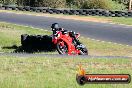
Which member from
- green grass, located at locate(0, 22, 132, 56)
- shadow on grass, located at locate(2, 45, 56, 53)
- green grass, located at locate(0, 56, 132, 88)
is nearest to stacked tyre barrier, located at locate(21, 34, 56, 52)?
shadow on grass, located at locate(2, 45, 56, 53)

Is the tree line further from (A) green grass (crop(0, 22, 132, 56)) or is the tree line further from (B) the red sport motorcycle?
(B) the red sport motorcycle

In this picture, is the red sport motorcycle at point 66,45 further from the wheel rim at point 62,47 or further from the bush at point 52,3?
the bush at point 52,3

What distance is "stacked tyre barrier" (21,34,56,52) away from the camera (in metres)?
17.7

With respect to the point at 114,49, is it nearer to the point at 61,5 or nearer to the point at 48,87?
the point at 48,87

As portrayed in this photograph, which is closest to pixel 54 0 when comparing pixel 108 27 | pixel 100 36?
pixel 108 27

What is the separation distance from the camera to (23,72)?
1076 centimetres

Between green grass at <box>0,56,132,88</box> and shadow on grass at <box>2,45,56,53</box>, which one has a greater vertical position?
green grass at <box>0,56,132,88</box>

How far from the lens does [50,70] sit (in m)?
11.1

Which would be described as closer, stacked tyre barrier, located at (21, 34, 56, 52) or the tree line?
stacked tyre barrier, located at (21, 34, 56, 52)

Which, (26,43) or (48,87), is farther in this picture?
(26,43)

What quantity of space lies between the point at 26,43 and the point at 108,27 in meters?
13.0

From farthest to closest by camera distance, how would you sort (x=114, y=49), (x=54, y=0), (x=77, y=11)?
1. (x=54, y=0)
2. (x=77, y=11)
3. (x=114, y=49)

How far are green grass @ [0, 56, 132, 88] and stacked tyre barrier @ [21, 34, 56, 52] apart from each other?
4.46 meters

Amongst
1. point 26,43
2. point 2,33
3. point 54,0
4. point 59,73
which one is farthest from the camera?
point 54,0
